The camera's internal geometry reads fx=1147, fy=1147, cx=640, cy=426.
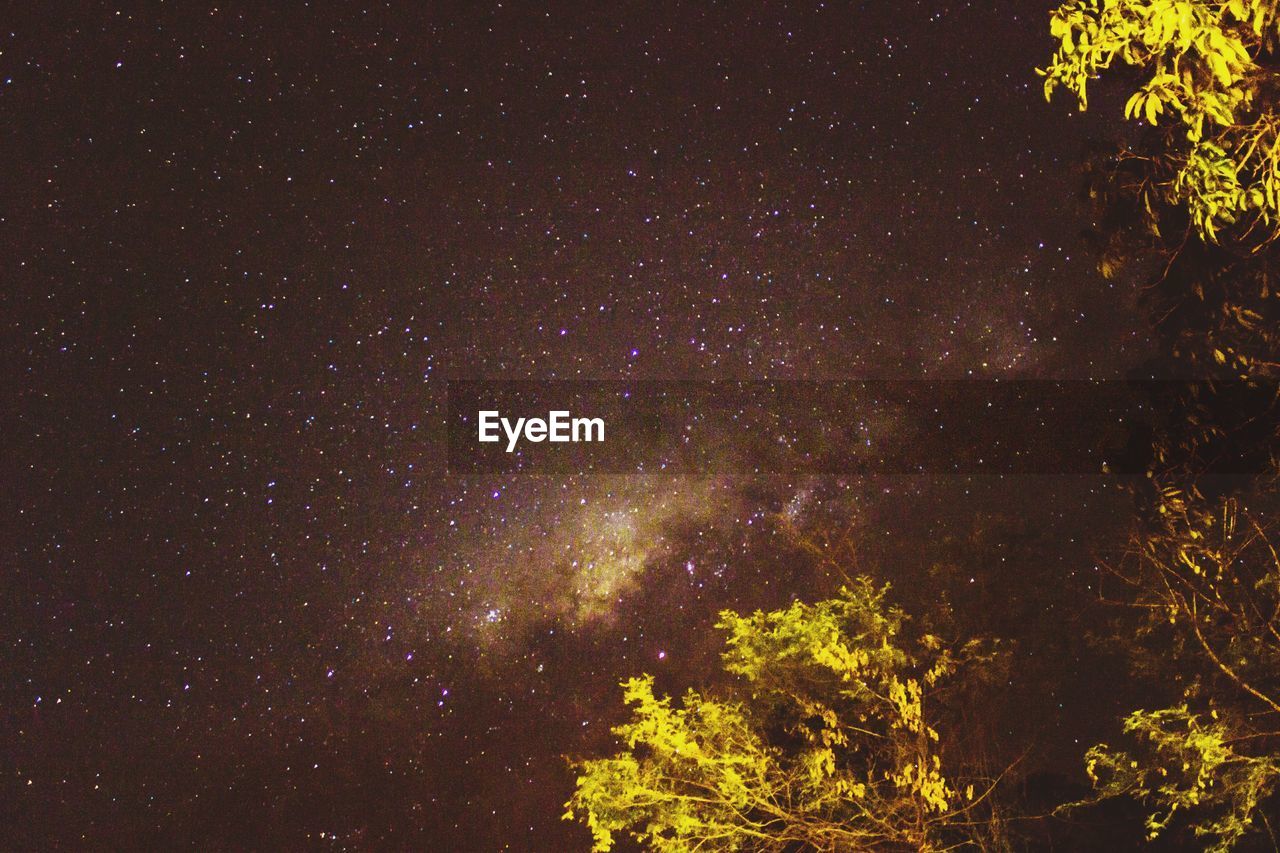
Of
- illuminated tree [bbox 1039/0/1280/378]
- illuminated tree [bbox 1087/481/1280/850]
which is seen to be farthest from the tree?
illuminated tree [bbox 1039/0/1280/378]

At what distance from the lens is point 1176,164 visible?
3.55 meters

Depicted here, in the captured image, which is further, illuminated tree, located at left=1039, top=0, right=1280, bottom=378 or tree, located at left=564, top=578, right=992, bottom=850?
tree, located at left=564, top=578, right=992, bottom=850

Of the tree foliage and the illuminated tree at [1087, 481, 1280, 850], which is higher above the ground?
the tree foliage

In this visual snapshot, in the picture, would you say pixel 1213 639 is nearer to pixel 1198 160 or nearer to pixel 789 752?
pixel 789 752

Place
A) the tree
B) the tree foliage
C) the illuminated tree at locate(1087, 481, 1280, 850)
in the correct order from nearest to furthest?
1. the tree foliage
2. the illuminated tree at locate(1087, 481, 1280, 850)
3. the tree

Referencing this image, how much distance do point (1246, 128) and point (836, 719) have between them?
5.09m

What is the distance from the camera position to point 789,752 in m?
7.42

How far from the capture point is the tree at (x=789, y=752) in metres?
6.74

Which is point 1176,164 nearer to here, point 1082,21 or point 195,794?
point 1082,21

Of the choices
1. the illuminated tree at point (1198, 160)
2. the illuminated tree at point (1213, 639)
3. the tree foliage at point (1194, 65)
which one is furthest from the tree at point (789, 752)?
the tree foliage at point (1194, 65)

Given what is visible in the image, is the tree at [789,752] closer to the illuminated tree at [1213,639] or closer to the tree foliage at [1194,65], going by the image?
the illuminated tree at [1213,639]

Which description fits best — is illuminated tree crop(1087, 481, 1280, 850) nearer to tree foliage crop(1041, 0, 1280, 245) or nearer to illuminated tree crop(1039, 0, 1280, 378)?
illuminated tree crop(1039, 0, 1280, 378)

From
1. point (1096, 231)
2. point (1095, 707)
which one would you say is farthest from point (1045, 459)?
Answer: point (1096, 231)

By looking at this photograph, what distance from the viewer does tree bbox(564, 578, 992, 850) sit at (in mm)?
6742
